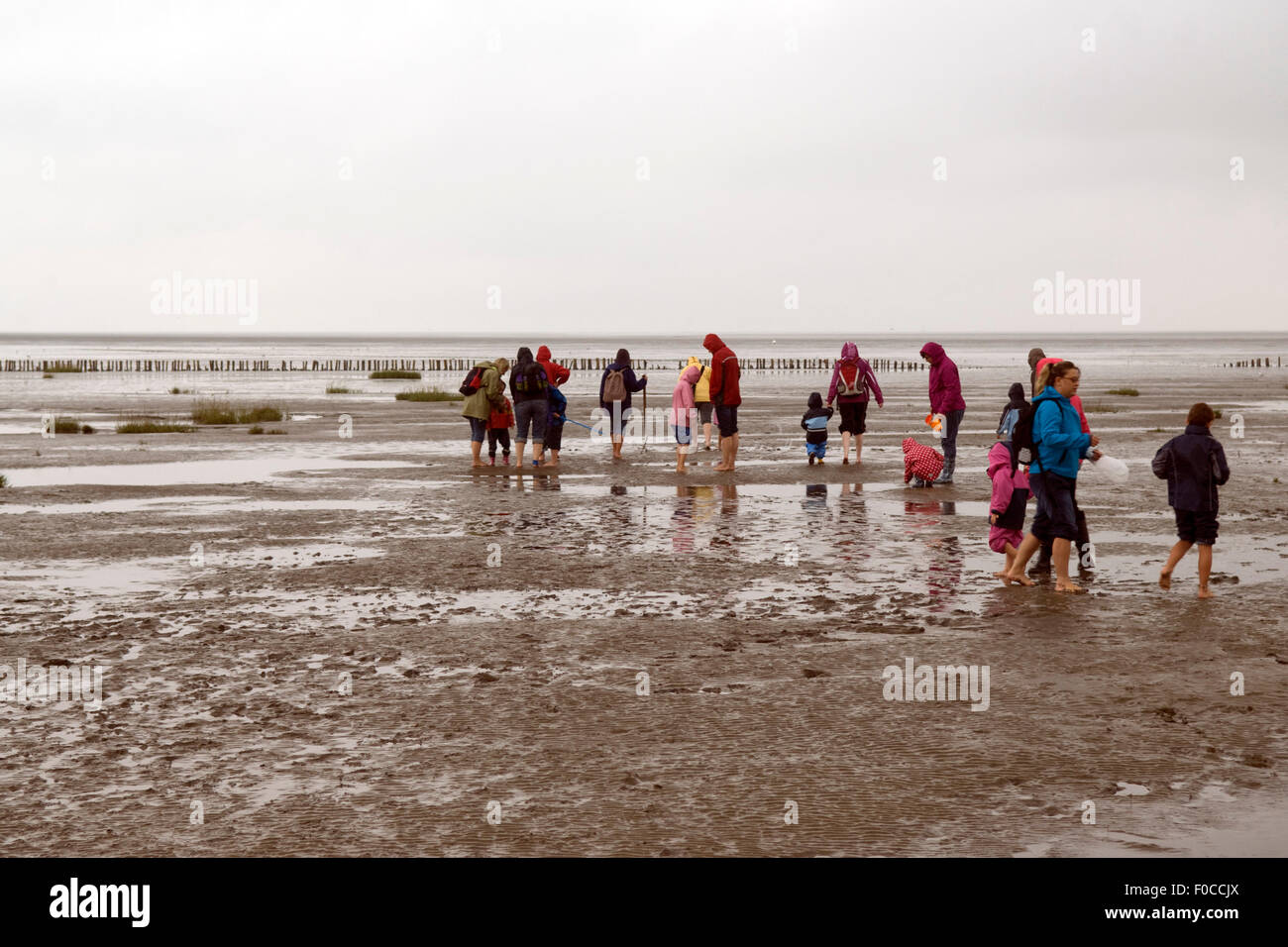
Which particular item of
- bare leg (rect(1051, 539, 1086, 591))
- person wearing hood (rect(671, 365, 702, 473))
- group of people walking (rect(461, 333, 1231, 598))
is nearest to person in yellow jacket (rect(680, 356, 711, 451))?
group of people walking (rect(461, 333, 1231, 598))

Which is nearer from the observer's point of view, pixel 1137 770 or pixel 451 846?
pixel 451 846

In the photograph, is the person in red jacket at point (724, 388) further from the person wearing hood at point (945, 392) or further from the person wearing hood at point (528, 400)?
the person wearing hood at point (945, 392)

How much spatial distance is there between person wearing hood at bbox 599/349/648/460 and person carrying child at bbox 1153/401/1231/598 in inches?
477

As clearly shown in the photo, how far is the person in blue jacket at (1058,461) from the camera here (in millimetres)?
11617

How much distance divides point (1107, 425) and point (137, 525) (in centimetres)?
2631

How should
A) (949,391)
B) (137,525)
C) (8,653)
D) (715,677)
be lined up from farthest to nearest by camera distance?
(949,391)
(137,525)
(8,653)
(715,677)

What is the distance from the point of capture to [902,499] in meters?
18.8

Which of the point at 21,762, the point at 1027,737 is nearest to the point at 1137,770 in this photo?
the point at 1027,737

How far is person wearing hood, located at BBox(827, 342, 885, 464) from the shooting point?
2291 cm

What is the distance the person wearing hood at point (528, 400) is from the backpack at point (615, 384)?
1.18 metres

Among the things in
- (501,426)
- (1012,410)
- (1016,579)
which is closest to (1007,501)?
(1016,579)

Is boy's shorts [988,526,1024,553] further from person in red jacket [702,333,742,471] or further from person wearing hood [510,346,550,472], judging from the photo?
person wearing hood [510,346,550,472]

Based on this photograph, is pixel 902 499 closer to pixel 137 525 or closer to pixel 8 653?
pixel 137 525

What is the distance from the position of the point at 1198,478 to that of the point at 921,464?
828cm
